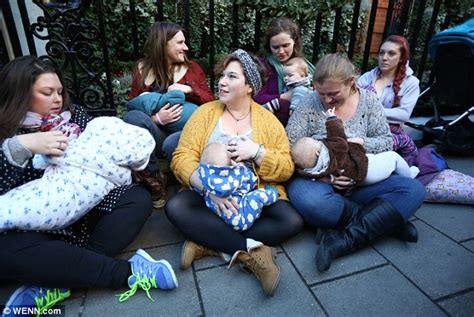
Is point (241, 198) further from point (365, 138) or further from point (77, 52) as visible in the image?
point (77, 52)

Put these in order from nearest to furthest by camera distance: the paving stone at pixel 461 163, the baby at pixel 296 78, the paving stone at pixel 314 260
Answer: the paving stone at pixel 314 260, the baby at pixel 296 78, the paving stone at pixel 461 163

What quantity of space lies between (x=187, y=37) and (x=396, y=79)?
1827mm

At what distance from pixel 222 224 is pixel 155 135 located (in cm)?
93

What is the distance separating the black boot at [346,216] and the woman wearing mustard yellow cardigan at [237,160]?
174 mm

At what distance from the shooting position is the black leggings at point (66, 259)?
157 centimetres

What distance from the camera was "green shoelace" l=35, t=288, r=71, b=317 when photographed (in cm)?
160

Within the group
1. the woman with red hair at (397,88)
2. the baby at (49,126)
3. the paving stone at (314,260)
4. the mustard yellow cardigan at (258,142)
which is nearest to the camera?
the baby at (49,126)

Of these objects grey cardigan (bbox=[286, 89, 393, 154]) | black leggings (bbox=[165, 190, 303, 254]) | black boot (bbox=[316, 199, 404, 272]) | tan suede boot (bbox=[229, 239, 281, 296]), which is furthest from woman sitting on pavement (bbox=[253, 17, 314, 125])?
tan suede boot (bbox=[229, 239, 281, 296])

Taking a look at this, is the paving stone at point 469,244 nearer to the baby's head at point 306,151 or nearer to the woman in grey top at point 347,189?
the woman in grey top at point 347,189

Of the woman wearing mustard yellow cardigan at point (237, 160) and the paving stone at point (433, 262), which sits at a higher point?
the woman wearing mustard yellow cardigan at point (237, 160)

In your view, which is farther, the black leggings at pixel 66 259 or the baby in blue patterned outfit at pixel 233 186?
the baby in blue patterned outfit at pixel 233 186

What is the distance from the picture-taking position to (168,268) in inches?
70.0

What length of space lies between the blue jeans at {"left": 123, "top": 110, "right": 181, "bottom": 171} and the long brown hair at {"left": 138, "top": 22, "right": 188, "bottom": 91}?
1.01 feet

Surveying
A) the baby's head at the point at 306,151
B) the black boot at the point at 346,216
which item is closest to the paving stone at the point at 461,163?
the black boot at the point at 346,216
